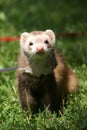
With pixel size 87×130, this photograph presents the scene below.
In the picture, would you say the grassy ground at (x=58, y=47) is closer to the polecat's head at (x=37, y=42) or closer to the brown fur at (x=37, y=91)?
the brown fur at (x=37, y=91)

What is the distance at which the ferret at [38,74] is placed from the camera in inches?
212

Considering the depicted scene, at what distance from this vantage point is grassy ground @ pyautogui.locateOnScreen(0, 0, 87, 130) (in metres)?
5.21

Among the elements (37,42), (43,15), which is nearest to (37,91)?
(37,42)

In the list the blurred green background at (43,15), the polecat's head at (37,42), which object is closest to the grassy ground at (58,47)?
the blurred green background at (43,15)

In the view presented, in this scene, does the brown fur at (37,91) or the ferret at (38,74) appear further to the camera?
the brown fur at (37,91)

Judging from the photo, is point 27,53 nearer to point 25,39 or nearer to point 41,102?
point 25,39

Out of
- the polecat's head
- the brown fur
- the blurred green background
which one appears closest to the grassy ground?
the blurred green background

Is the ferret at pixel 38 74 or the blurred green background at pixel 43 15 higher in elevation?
the blurred green background at pixel 43 15

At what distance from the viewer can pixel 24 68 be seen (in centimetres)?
559

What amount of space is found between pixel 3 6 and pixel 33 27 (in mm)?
2230

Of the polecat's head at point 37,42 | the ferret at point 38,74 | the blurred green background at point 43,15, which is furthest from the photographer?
the blurred green background at point 43,15

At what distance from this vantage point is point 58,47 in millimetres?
8148

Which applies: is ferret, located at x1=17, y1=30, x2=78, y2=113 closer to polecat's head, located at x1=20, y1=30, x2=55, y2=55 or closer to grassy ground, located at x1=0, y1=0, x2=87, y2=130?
polecat's head, located at x1=20, y1=30, x2=55, y2=55

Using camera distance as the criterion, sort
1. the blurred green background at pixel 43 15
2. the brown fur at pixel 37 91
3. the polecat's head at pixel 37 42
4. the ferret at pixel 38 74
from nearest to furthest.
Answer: the polecat's head at pixel 37 42 < the ferret at pixel 38 74 < the brown fur at pixel 37 91 < the blurred green background at pixel 43 15
